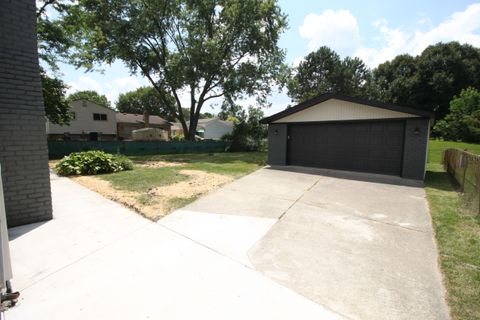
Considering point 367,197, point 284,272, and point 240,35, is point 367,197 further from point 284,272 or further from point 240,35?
point 240,35

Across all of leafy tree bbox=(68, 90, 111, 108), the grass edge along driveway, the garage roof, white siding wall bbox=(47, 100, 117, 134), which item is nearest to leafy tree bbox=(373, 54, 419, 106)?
the garage roof

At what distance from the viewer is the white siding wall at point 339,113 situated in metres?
9.20

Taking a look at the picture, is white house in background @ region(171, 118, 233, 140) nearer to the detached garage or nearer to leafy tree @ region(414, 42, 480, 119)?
leafy tree @ region(414, 42, 480, 119)

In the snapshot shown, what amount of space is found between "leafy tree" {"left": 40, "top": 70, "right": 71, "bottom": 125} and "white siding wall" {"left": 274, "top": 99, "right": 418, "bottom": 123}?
15318mm

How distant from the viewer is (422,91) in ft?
104

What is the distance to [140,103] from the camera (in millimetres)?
52438

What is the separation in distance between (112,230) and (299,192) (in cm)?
446

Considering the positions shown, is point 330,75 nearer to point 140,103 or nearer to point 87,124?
point 87,124

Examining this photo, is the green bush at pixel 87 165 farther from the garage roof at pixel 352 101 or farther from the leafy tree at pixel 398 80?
the leafy tree at pixel 398 80

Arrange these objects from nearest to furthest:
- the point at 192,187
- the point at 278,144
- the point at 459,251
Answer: the point at 459,251 < the point at 192,187 < the point at 278,144

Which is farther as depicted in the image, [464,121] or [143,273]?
[464,121]

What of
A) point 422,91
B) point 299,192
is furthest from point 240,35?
point 422,91

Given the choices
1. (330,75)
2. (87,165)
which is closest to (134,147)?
(87,165)

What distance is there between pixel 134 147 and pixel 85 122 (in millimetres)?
14321
